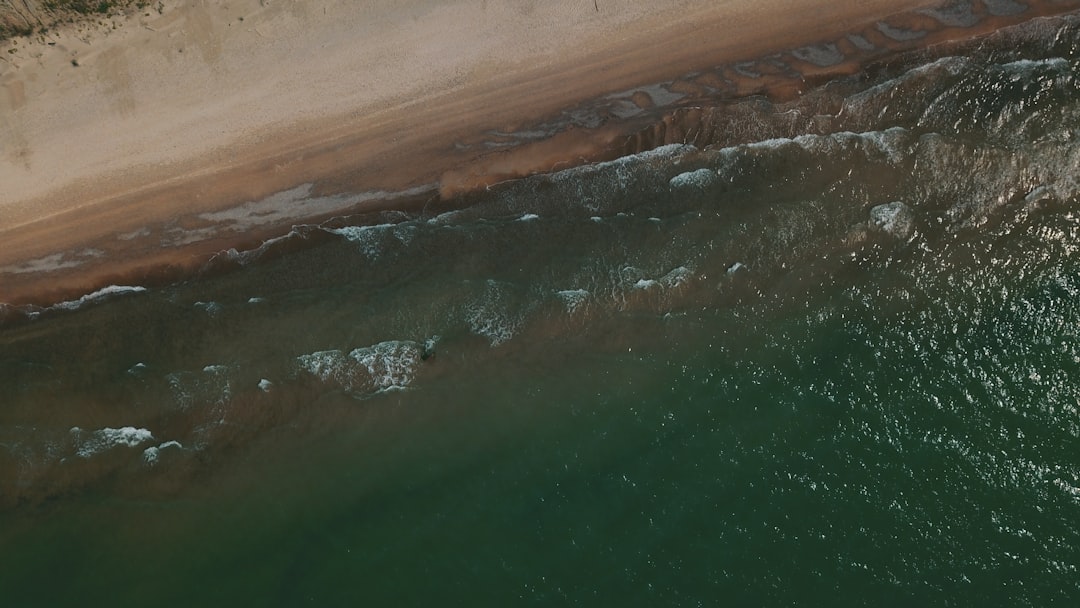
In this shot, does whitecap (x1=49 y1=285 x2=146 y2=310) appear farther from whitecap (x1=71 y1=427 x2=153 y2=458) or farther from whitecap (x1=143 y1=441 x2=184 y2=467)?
whitecap (x1=143 y1=441 x2=184 y2=467)

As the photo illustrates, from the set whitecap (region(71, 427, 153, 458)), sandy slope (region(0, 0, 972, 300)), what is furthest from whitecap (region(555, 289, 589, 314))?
whitecap (region(71, 427, 153, 458))

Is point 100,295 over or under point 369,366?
over

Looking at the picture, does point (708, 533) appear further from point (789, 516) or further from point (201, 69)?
point (201, 69)

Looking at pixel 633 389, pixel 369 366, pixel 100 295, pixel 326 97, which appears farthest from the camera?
pixel 100 295

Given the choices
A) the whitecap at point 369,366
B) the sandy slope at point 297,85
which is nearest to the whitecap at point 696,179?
the sandy slope at point 297,85

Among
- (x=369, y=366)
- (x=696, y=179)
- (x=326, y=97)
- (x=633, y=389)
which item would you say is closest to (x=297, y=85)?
(x=326, y=97)

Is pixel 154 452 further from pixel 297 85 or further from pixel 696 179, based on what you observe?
pixel 696 179

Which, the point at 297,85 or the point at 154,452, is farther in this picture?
the point at 297,85
